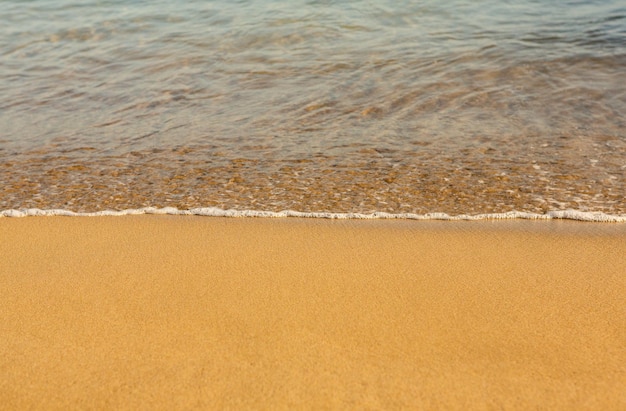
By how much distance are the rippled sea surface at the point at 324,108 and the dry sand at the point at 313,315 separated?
553 millimetres

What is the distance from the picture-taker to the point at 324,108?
6.09m

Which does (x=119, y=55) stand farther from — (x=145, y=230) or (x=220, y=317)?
(x=220, y=317)

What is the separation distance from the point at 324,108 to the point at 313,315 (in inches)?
134

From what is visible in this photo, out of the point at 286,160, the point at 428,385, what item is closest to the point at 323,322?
the point at 428,385

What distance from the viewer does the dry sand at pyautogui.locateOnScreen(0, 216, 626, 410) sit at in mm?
2488

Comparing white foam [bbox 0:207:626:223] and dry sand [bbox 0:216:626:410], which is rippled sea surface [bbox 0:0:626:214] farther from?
dry sand [bbox 0:216:626:410]

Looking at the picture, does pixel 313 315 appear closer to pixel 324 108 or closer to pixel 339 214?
pixel 339 214

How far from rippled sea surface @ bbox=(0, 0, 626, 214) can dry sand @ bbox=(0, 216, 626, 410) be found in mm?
553

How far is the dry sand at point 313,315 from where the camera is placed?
98.0 inches

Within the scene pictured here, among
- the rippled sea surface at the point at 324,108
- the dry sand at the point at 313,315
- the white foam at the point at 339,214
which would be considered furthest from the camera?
the rippled sea surface at the point at 324,108

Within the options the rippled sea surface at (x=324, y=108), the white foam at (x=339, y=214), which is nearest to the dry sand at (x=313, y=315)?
the white foam at (x=339, y=214)

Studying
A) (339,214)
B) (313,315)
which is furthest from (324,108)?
(313,315)

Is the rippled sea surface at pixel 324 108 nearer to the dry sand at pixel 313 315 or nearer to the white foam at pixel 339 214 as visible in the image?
the white foam at pixel 339 214

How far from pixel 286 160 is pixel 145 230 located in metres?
1.39
